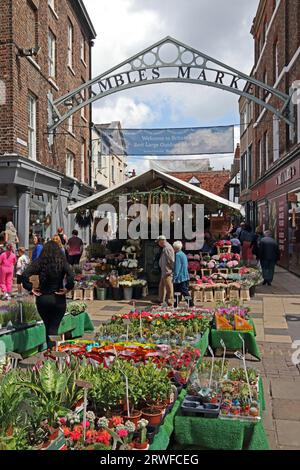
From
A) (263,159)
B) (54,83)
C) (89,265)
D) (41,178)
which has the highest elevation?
(54,83)

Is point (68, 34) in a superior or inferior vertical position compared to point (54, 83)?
superior

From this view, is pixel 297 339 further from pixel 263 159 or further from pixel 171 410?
pixel 263 159

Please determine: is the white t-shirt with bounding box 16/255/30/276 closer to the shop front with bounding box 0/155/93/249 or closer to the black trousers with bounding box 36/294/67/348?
the shop front with bounding box 0/155/93/249

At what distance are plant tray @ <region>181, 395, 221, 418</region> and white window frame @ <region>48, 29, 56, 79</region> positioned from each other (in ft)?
56.0

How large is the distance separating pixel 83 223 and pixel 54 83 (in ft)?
21.1

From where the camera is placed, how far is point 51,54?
62.5ft

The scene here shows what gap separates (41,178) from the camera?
16.5 metres

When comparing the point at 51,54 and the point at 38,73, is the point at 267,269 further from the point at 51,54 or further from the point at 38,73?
the point at 51,54

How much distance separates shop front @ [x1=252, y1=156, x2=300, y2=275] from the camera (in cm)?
1631

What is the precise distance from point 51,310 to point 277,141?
57.5 ft

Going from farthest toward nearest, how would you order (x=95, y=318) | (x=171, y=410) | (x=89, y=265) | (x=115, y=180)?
(x=115, y=180) → (x=89, y=265) → (x=95, y=318) → (x=171, y=410)

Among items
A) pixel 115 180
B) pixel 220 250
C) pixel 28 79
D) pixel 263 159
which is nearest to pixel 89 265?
pixel 220 250

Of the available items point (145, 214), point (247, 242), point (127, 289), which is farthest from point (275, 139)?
point (127, 289)

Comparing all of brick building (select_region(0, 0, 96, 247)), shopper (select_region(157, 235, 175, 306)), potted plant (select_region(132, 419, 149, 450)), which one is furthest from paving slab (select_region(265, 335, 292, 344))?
brick building (select_region(0, 0, 96, 247))
